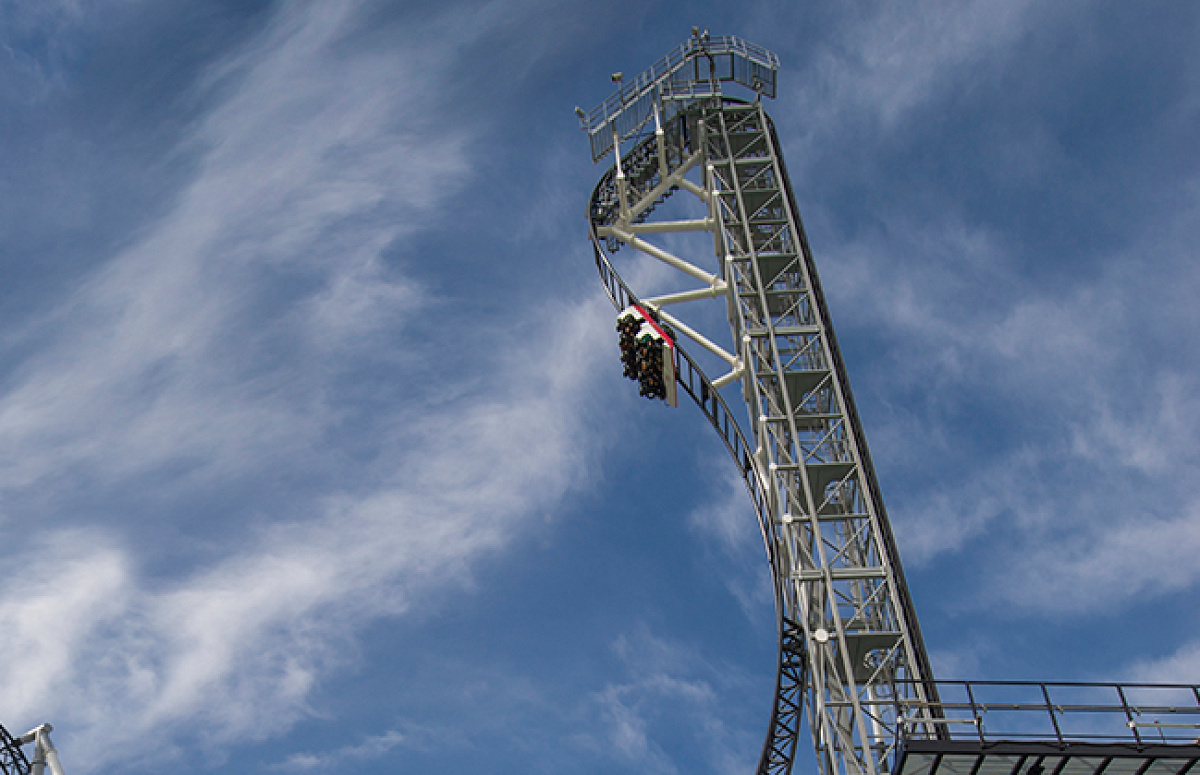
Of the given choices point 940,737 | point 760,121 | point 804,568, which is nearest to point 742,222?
point 760,121

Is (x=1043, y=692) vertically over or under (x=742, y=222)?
under

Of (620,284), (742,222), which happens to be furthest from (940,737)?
(620,284)

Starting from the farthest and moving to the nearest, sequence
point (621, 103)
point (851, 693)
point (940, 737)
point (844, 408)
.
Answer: point (621, 103)
point (844, 408)
point (851, 693)
point (940, 737)

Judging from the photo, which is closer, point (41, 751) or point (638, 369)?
point (41, 751)

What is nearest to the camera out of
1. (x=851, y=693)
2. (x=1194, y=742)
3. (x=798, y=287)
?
(x=1194, y=742)

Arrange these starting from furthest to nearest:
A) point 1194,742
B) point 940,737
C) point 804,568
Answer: point 804,568
point 940,737
point 1194,742

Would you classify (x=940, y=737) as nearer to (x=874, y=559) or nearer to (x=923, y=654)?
(x=923, y=654)

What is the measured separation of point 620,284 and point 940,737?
84.8ft

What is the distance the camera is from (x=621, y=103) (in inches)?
2079

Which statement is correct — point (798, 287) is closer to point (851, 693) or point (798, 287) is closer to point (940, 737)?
point (851, 693)

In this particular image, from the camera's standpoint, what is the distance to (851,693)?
33.1m

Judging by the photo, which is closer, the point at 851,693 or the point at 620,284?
the point at 851,693

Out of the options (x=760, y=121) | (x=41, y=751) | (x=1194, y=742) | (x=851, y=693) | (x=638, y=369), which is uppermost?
(x=760, y=121)

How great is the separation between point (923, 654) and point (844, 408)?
910 cm
